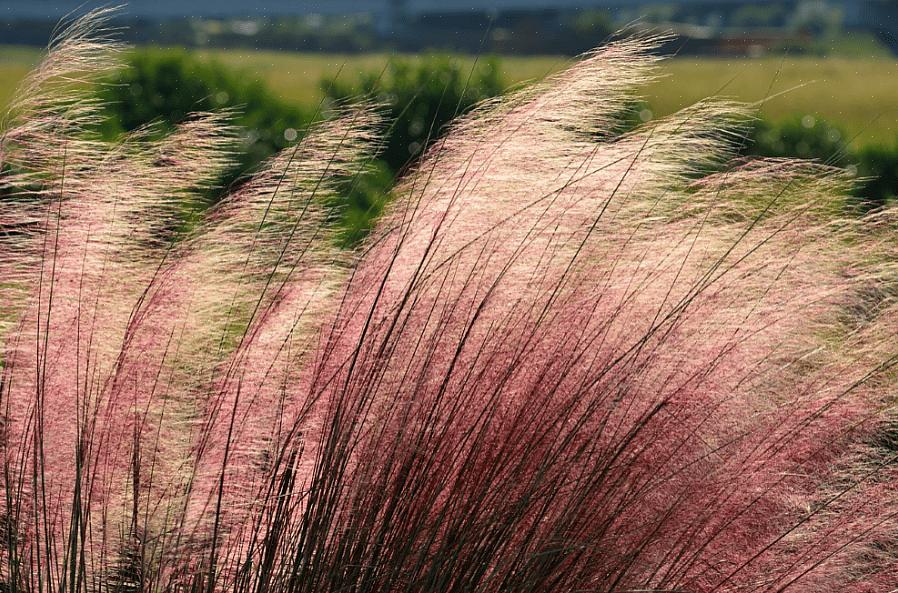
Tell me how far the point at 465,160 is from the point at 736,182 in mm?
587

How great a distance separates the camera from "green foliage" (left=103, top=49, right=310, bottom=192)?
475 centimetres

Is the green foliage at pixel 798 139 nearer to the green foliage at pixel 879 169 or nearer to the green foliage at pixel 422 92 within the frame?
the green foliage at pixel 879 169

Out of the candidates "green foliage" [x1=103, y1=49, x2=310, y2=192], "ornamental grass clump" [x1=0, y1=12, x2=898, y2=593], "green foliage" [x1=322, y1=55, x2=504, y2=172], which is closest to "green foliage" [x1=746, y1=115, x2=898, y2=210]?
"green foliage" [x1=322, y1=55, x2=504, y2=172]

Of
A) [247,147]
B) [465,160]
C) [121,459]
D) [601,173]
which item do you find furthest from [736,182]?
[247,147]

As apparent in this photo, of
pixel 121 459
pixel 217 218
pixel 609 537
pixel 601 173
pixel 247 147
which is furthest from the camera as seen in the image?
pixel 247 147

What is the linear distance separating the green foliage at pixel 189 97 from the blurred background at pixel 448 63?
1 centimetres

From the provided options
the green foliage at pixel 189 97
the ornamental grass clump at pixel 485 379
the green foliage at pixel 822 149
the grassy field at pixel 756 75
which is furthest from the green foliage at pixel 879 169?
the grassy field at pixel 756 75

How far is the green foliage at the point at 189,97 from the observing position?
4754 mm

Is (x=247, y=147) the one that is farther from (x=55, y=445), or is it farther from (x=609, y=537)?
(x=609, y=537)

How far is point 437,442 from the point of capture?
1678 mm

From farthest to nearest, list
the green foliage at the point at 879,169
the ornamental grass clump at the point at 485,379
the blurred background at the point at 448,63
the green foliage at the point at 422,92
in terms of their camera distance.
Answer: the green foliage at the point at 422,92 < the green foliage at the point at 879,169 < the blurred background at the point at 448,63 < the ornamental grass clump at the point at 485,379

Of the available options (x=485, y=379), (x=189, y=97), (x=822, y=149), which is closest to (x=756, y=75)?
(x=822, y=149)

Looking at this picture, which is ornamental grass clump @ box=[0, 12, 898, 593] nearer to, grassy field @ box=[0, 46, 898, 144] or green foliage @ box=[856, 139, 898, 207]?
green foliage @ box=[856, 139, 898, 207]

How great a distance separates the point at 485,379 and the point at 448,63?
3395 mm
